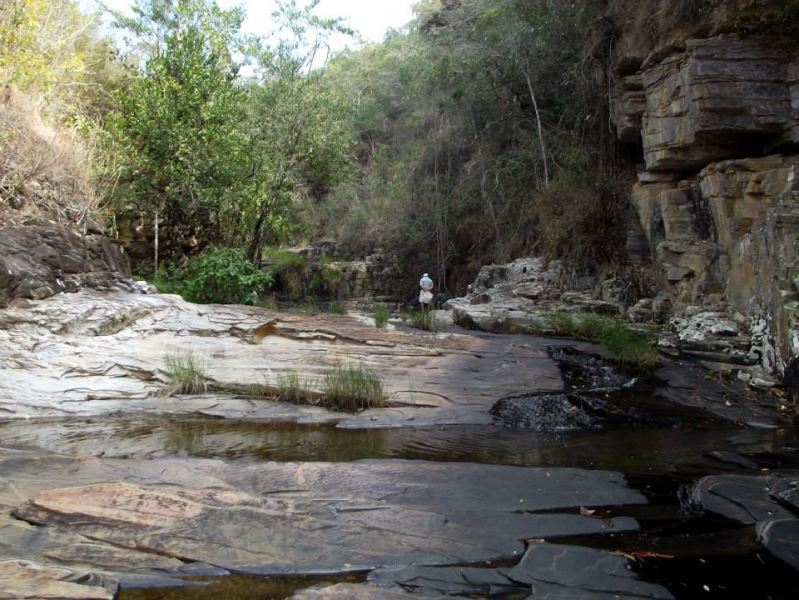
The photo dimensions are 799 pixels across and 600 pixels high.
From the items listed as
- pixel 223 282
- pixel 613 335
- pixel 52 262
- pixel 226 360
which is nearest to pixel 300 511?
pixel 226 360

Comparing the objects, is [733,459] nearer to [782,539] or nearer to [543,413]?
[782,539]

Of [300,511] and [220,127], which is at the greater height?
[220,127]

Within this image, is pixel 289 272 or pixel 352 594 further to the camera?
pixel 289 272

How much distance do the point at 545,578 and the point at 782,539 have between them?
1.44 meters

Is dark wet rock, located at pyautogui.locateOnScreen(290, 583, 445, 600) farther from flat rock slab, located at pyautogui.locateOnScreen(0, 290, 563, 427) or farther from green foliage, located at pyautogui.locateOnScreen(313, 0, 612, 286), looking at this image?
green foliage, located at pyautogui.locateOnScreen(313, 0, 612, 286)

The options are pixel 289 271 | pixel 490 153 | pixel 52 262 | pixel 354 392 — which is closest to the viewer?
pixel 354 392

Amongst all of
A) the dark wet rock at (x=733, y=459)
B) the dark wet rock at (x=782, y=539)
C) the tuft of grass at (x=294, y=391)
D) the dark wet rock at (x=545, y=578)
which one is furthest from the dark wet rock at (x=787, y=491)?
the tuft of grass at (x=294, y=391)

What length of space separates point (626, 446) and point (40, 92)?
470 inches

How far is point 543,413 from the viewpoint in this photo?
7258mm

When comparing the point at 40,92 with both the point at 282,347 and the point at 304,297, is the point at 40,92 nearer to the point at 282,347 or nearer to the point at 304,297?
the point at 282,347

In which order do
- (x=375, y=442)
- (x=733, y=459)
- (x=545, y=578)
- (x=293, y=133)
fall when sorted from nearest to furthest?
(x=545, y=578) → (x=733, y=459) → (x=375, y=442) → (x=293, y=133)

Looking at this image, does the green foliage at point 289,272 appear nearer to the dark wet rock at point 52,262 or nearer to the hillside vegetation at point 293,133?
the hillside vegetation at point 293,133

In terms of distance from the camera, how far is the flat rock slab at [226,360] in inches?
289

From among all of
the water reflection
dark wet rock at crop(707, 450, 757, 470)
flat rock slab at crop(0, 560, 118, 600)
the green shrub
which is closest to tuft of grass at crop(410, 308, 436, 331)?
the water reflection
